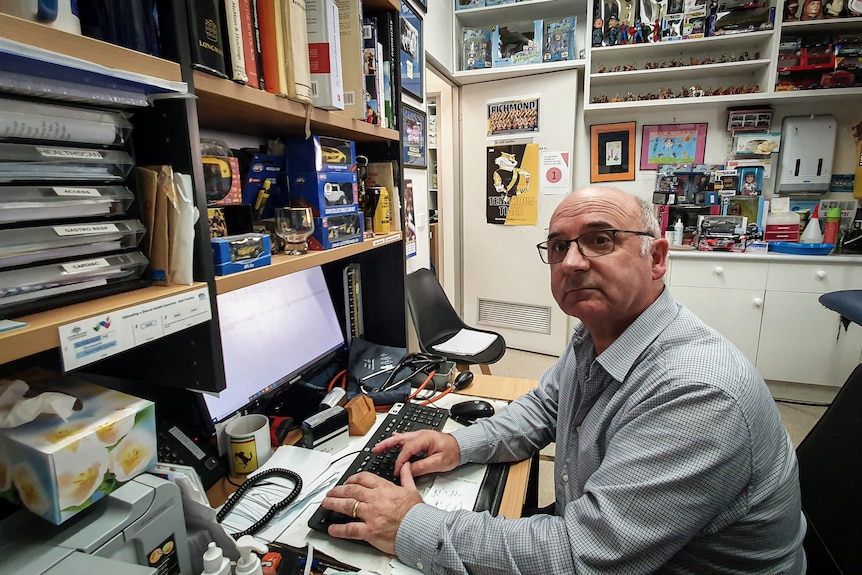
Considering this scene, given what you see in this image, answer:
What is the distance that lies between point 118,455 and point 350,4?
1.12 metres

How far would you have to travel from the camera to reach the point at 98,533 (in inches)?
21.2

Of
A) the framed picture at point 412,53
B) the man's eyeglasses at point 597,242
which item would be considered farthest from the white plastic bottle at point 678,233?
the man's eyeglasses at point 597,242

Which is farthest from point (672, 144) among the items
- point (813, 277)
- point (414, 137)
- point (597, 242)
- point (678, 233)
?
point (597, 242)

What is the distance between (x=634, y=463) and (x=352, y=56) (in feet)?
3.76

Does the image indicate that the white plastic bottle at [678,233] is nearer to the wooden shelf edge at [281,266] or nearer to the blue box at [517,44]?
the blue box at [517,44]

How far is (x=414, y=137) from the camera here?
242cm

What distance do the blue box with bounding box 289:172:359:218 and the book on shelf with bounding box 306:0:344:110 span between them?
20 cm

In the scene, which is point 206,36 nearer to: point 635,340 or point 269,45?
point 269,45

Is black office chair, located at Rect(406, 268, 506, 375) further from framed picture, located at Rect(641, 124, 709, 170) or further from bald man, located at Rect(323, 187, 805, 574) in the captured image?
framed picture, located at Rect(641, 124, 709, 170)

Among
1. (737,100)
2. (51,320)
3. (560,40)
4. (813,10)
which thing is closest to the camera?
(51,320)

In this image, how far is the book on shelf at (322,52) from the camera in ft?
3.19

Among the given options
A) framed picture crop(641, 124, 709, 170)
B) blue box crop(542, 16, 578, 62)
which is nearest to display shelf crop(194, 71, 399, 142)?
blue box crop(542, 16, 578, 62)

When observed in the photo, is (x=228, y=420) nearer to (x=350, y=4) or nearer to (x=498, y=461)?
(x=498, y=461)

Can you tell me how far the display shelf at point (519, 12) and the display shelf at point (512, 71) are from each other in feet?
1.30
